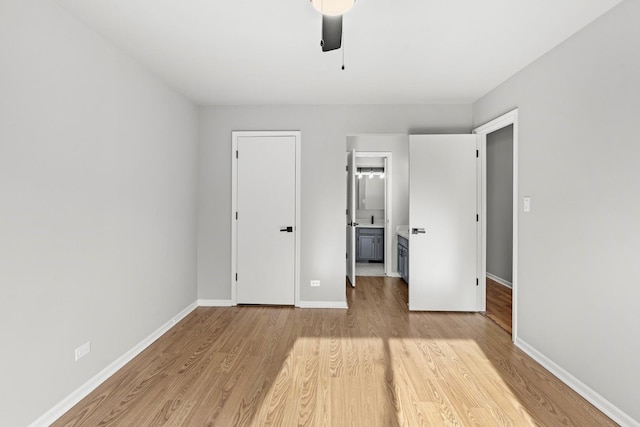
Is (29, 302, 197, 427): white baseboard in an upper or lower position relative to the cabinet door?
lower

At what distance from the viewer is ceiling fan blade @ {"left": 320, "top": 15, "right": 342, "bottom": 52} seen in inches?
67.5

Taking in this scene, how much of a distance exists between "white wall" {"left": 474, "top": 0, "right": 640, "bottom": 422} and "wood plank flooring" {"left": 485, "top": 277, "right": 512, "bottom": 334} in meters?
0.65

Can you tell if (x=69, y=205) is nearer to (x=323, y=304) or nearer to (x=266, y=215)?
(x=266, y=215)

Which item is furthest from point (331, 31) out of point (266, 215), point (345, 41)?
point (266, 215)

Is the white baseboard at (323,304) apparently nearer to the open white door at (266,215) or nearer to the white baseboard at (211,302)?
the open white door at (266,215)

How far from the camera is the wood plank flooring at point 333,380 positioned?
1883 mm

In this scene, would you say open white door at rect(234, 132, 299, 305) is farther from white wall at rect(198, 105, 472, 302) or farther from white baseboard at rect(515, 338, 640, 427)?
white baseboard at rect(515, 338, 640, 427)

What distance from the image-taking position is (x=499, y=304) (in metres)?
3.93

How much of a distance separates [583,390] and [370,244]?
437 centimetres

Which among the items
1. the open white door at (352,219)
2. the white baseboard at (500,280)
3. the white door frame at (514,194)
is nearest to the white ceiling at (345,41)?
the white door frame at (514,194)

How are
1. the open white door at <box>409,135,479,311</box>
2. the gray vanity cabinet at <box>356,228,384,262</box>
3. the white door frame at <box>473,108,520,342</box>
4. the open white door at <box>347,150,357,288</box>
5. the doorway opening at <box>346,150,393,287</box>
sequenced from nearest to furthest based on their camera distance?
the white door frame at <box>473,108,520,342</box> → the open white door at <box>409,135,479,311</box> → the open white door at <box>347,150,357,288</box> → the doorway opening at <box>346,150,393,287</box> → the gray vanity cabinet at <box>356,228,384,262</box>

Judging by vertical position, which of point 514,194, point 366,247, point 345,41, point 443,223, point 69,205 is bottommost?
point 366,247

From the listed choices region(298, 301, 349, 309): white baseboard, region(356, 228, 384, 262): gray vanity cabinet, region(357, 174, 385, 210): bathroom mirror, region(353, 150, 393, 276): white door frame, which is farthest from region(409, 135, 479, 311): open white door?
region(357, 174, 385, 210): bathroom mirror

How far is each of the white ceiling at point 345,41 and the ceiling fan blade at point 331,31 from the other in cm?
34
